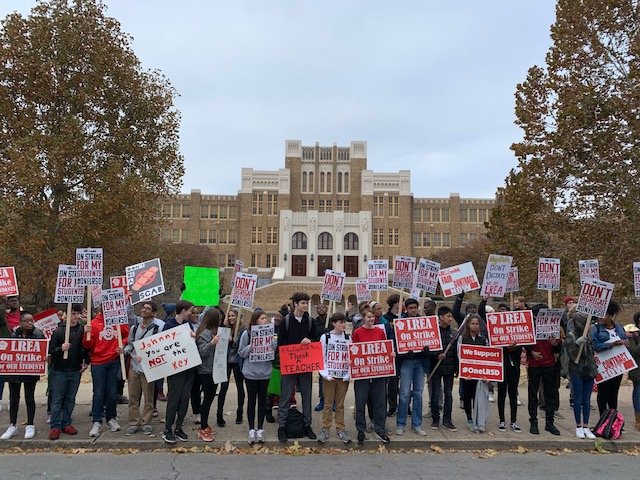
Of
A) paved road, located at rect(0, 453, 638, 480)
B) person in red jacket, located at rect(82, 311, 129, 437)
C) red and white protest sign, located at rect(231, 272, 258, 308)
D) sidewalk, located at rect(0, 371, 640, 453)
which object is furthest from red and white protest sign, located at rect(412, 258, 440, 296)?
person in red jacket, located at rect(82, 311, 129, 437)

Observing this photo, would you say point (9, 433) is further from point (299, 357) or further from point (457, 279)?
point (457, 279)

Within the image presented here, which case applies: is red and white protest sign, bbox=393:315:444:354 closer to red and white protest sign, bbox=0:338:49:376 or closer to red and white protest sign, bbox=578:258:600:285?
red and white protest sign, bbox=578:258:600:285

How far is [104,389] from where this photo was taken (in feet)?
25.3

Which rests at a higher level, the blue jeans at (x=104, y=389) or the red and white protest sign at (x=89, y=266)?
the red and white protest sign at (x=89, y=266)

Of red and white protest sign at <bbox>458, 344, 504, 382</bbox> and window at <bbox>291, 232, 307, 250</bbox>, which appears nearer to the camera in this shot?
red and white protest sign at <bbox>458, 344, 504, 382</bbox>

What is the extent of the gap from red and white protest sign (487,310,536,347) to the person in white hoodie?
2419 mm

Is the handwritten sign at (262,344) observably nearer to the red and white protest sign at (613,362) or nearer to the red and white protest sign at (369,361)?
the red and white protest sign at (369,361)

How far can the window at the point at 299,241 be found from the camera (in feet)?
233

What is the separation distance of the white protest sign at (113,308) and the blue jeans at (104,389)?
2.01 feet

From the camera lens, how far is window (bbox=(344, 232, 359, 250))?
7138cm

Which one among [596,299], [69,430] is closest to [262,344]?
[69,430]

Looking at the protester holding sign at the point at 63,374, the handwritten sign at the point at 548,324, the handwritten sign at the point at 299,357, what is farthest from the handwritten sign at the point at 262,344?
the handwritten sign at the point at 548,324

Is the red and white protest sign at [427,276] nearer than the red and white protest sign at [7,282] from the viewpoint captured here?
No

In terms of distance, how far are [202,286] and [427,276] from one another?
4.53 metres
